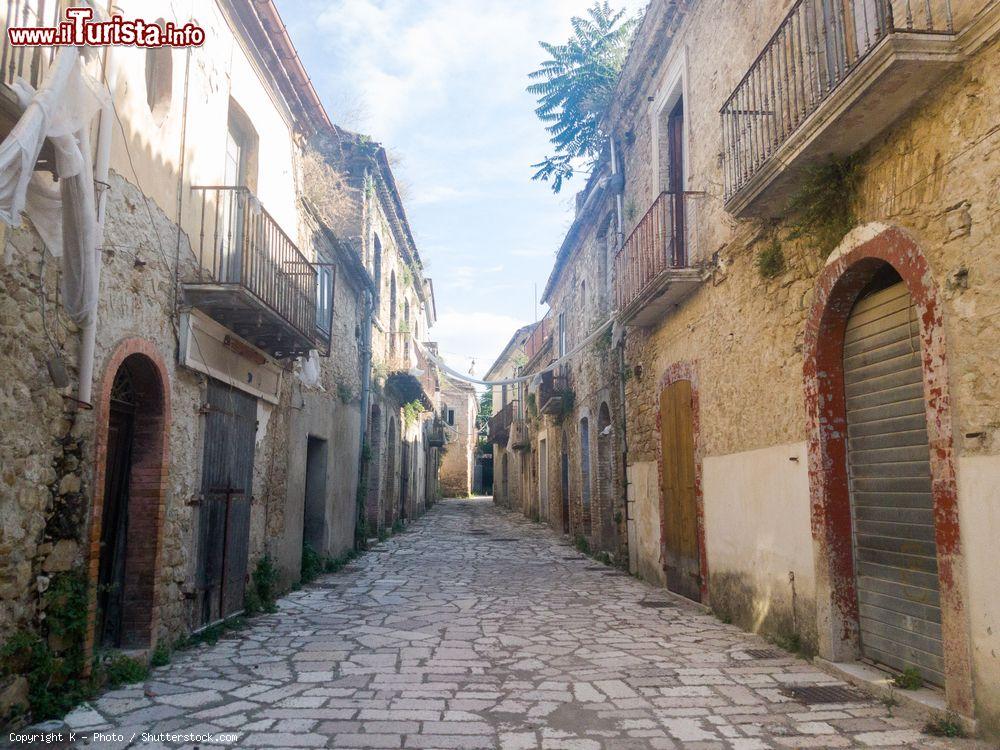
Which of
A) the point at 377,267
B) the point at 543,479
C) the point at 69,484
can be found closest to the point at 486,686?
the point at 69,484

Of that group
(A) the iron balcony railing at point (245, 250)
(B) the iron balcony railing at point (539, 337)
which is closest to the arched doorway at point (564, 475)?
(B) the iron balcony railing at point (539, 337)

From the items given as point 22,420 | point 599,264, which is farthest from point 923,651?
point 599,264

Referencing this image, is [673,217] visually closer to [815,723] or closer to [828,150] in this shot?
[828,150]

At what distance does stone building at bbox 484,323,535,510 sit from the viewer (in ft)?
93.0

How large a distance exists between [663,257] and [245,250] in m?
4.78

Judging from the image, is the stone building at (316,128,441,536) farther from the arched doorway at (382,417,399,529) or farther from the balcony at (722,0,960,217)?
the balcony at (722,0,960,217)

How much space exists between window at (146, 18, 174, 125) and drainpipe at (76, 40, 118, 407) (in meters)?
1.16

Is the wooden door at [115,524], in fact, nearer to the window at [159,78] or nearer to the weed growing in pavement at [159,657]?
the weed growing in pavement at [159,657]

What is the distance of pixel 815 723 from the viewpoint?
165 inches

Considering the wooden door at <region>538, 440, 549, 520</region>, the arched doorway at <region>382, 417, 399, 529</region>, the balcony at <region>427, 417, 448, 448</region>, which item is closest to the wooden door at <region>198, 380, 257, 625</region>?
the arched doorway at <region>382, 417, 399, 529</region>

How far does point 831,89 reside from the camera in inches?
182

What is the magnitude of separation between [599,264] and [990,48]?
10678 millimetres

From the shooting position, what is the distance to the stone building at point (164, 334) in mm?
4090

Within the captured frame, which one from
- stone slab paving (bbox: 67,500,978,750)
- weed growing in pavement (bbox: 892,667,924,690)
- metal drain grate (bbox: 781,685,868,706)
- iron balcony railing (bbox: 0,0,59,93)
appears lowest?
stone slab paving (bbox: 67,500,978,750)
